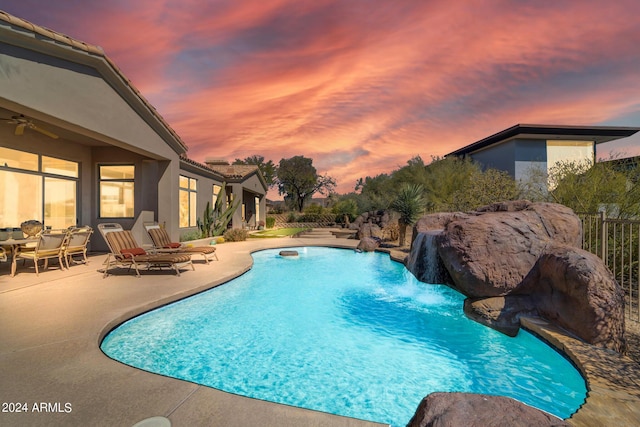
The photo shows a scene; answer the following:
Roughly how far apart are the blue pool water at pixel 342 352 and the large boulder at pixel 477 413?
1311 millimetres

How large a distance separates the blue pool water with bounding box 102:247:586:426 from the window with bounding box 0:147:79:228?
23.8ft

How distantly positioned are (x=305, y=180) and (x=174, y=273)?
126ft

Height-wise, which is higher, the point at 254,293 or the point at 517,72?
the point at 517,72

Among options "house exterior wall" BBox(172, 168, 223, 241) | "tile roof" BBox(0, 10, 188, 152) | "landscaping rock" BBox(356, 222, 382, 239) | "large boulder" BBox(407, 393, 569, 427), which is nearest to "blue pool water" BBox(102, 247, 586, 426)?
"large boulder" BBox(407, 393, 569, 427)

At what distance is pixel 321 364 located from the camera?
4047 mm

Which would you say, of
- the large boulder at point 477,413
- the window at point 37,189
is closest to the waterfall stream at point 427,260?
the large boulder at point 477,413

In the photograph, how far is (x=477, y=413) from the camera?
5.73 ft

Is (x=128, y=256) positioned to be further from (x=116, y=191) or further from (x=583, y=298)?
(x=583, y=298)

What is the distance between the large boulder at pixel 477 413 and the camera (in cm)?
167

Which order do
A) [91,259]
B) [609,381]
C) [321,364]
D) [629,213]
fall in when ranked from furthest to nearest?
[91,259] → [629,213] → [321,364] → [609,381]

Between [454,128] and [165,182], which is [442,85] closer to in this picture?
[454,128]

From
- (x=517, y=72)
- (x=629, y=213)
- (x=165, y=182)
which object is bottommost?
(x=629, y=213)

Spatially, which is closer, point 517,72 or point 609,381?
point 609,381

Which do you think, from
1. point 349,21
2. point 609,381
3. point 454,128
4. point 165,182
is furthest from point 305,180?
point 609,381
